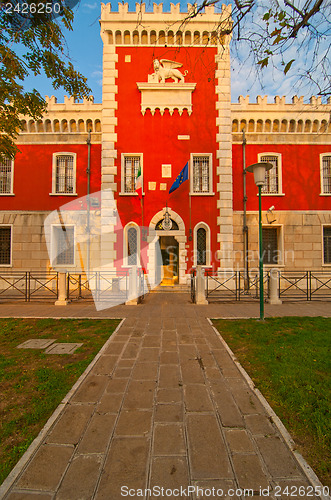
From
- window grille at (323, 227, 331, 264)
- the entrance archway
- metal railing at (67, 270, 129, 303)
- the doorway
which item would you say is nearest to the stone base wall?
window grille at (323, 227, 331, 264)

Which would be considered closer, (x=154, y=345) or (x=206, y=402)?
(x=206, y=402)

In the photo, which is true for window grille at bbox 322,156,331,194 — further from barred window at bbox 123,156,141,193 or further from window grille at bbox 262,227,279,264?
barred window at bbox 123,156,141,193

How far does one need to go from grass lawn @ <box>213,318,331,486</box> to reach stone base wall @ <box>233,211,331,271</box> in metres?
8.05

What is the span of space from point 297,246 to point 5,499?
51.3ft

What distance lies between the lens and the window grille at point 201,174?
13891mm

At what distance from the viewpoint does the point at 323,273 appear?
553 inches

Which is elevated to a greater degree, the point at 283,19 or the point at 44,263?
the point at 283,19

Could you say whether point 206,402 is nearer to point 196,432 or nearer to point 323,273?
point 196,432

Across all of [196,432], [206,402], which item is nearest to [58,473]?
[196,432]

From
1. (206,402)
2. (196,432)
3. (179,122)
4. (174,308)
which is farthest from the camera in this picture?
(179,122)

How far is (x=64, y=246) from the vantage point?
1433cm

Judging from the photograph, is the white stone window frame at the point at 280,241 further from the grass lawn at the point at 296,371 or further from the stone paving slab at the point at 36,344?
the stone paving slab at the point at 36,344

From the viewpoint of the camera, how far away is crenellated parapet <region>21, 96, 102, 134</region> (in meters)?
14.0

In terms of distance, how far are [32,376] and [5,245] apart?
525 inches
